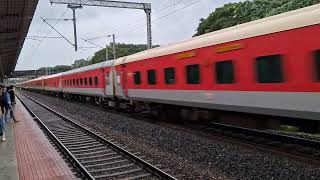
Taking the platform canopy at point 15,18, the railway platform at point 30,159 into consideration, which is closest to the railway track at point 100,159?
the railway platform at point 30,159

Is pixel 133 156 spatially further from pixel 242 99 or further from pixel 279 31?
pixel 279 31

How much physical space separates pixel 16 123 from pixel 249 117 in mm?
12985

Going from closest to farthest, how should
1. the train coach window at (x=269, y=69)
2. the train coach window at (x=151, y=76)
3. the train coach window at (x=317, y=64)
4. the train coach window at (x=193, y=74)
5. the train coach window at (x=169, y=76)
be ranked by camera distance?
the train coach window at (x=317, y=64)
the train coach window at (x=269, y=69)
the train coach window at (x=193, y=74)
the train coach window at (x=169, y=76)
the train coach window at (x=151, y=76)

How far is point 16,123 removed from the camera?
21.4 metres

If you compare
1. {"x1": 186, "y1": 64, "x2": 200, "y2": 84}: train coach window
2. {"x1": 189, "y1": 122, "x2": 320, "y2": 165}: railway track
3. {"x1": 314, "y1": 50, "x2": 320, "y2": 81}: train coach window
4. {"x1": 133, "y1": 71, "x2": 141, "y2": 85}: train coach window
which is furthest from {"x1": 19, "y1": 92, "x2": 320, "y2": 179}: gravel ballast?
{"x1": 133, "y1": 71, "x2": 141, "y2": 85}: train coach window

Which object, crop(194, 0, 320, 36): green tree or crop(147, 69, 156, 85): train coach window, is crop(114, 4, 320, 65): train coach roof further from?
crop(194, 0, 320, 36): green tree

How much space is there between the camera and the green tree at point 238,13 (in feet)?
120

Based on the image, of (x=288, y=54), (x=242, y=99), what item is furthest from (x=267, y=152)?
(x=288, y=54)

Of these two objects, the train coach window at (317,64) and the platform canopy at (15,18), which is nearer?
the train coach window at (317,64)

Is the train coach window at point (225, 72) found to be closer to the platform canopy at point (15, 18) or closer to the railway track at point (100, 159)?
the railway track at point (100, 159)

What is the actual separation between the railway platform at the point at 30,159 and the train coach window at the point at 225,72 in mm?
4546

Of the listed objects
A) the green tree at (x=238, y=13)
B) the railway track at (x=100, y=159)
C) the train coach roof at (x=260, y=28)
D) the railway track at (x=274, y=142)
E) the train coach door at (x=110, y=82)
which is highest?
the green tree at (x=238, y=13)

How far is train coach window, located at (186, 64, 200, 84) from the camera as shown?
13.5m

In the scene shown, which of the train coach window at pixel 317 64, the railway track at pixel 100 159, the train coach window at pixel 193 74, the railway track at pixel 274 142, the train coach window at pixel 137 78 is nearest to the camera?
the train coach window at pixel 317 64
